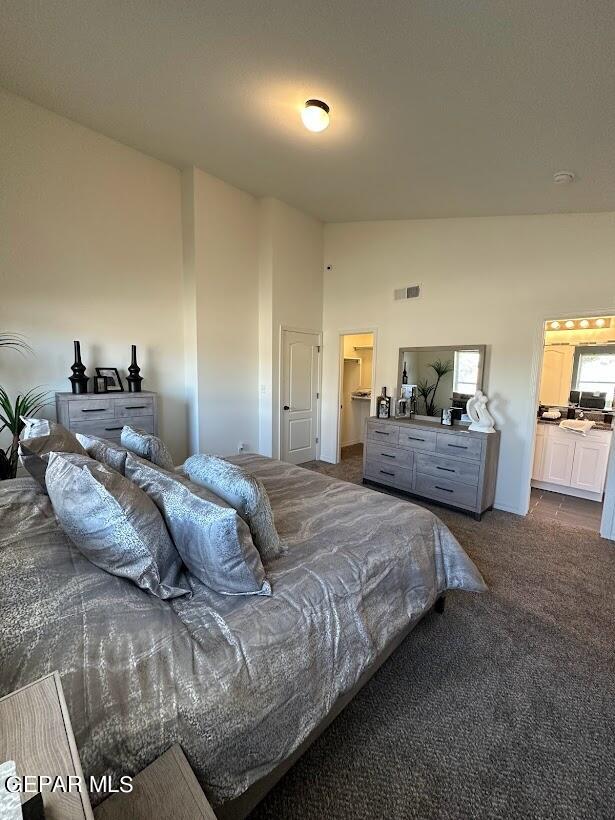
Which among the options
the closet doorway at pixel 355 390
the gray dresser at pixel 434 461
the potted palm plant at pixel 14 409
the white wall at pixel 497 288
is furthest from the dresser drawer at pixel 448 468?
the potted palm plant at pixel 14 409

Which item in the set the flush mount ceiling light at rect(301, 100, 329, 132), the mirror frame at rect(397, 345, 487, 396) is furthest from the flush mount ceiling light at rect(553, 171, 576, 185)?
the flush mount ceiling light at rect(301, 100, 329, 132)

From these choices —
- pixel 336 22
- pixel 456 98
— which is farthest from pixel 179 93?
pixel 456 98

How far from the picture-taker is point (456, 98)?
2.09 meters

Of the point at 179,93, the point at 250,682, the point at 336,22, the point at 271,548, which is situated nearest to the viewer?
the point at 250,682

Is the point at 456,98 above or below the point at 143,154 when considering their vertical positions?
below

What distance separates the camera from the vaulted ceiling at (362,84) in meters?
1.70

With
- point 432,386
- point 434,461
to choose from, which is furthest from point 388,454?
point 432,386

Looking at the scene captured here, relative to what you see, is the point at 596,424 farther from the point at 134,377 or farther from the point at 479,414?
the point at 134,377

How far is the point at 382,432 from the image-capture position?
4227mm

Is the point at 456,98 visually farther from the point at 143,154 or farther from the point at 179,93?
the point at 143,154

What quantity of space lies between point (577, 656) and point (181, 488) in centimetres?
219

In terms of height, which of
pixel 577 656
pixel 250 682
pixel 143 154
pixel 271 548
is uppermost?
pixel 143 154

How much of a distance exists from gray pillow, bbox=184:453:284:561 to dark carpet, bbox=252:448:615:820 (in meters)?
0.80

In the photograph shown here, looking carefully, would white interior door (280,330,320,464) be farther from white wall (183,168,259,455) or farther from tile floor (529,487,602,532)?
tile floor (529,487,602,532)
